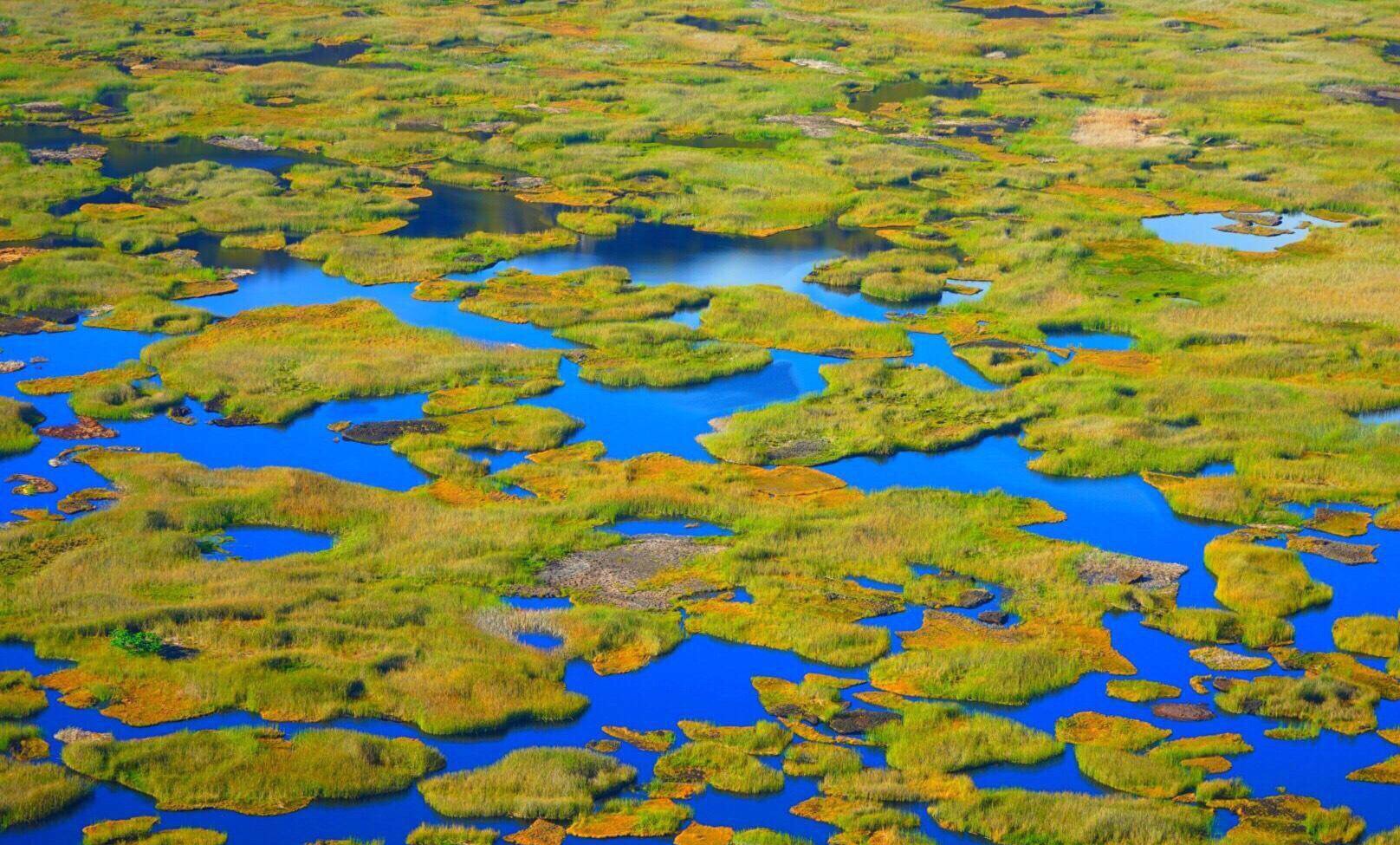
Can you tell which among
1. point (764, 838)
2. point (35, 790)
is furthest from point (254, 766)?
point (764, 838)

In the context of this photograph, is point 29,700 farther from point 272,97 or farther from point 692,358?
point 272,97

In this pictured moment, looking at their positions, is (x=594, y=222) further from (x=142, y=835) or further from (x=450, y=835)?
(x=142, y=835)

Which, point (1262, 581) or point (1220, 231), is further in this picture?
point (1220, 231)

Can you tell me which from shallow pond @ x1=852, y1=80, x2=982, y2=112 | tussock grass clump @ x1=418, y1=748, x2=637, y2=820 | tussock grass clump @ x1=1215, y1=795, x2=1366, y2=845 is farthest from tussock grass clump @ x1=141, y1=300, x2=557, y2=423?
shallow pond @ x1=852, y1=80, x2=982, y2=112

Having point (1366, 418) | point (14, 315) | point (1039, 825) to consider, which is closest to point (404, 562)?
point (1039, 825)

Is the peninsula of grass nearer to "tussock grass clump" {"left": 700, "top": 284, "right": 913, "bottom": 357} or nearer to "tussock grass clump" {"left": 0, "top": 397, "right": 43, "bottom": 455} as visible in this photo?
"tussock grass clump" {"left": 0, "top": 397, "right": 43, "bottom": 455}

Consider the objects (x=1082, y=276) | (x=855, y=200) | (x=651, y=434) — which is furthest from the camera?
(x=855, y=200)
